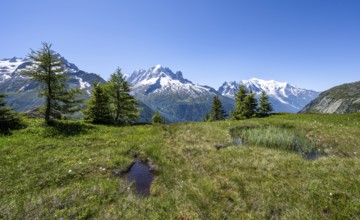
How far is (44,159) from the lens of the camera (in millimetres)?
11953

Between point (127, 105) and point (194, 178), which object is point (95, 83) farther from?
point (194, 178)

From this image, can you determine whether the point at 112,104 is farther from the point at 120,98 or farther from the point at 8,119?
the point at 8,119

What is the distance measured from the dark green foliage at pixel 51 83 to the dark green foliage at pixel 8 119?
264cm

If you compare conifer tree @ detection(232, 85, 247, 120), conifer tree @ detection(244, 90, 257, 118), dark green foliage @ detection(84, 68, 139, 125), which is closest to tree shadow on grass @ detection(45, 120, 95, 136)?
dark green foliage @ detection(84, 68, 139, 125)

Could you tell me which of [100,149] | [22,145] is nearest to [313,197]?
[100,149]

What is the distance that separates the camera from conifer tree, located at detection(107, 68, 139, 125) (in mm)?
32750

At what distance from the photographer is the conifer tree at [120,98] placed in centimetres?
3275

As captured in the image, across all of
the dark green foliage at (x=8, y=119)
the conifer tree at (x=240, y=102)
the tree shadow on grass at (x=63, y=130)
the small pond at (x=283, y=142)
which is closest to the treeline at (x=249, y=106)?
the conifer tree at (x=240, y=102)

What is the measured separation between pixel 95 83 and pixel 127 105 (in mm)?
6685

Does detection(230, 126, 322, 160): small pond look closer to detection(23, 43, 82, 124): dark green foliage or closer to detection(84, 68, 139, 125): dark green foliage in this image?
detection(23, 43, 82, 124): dark green foliage

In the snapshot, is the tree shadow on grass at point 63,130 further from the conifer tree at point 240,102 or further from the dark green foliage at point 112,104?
the conifer tree at point 240,102

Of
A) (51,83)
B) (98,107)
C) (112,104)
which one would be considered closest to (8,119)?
(51,83)

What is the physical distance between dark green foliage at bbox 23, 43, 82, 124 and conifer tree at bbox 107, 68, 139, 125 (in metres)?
9.87

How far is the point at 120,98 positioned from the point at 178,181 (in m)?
26.6
